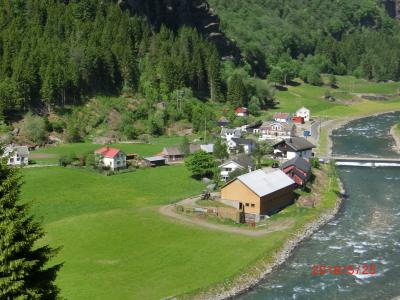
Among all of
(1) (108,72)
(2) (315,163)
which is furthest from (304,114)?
(2) (315,163)

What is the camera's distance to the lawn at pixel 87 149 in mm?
81750

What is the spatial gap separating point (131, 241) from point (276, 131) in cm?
5667

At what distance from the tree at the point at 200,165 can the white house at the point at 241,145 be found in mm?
12755

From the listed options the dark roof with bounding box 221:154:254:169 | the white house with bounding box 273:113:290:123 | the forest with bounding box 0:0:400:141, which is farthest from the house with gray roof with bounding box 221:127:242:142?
the white house with bounding box 273:113:290:123

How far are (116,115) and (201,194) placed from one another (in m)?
41.3

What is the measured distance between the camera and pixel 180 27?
151250 millimetres

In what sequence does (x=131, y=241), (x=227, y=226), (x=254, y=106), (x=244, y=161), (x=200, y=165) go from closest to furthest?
(x=131, y=241) < (x=227, y=226) < (x=200, y=165) < (x=244, y=161) < (x=254, y=106)

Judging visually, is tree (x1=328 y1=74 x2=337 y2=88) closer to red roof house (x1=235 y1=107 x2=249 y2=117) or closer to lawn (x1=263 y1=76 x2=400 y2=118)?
lawn (x1=263 y1=76 x2=400 y2=118)

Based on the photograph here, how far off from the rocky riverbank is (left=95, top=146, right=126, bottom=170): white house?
98.8ft

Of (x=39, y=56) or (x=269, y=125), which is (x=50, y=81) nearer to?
(x=39, y=56)

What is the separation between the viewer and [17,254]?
2047cm

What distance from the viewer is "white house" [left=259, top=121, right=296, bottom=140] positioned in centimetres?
10038

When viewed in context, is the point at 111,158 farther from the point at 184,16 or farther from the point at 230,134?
the point at 184,16

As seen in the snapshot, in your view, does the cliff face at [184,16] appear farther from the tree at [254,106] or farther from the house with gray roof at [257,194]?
the house with gray roof at [257,194]
